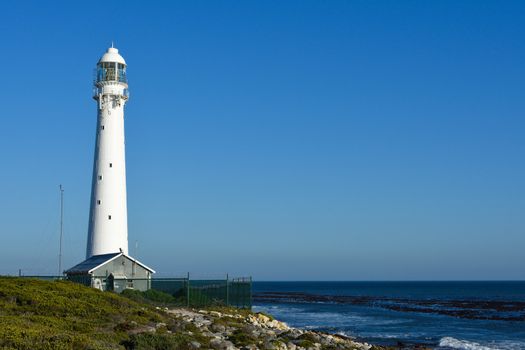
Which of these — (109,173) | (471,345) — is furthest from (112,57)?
(471,345)

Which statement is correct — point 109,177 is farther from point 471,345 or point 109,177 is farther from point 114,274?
point 471,345

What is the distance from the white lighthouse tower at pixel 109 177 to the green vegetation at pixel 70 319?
971cm

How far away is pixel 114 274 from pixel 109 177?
6.17 meters

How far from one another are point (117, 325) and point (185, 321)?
12.1ft

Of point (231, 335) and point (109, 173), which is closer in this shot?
point (231, 335)

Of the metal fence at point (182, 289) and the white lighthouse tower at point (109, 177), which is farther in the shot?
the white lighthouse tower at point (109, 177)

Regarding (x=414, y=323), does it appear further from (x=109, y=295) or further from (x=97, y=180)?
(x=109, y=295)

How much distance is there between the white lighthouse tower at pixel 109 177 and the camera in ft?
117

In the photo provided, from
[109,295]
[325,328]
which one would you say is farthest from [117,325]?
[325,328]

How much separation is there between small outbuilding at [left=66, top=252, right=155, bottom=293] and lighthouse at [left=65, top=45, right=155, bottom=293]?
4.4 inches

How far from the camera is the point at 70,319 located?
19531 millimetres

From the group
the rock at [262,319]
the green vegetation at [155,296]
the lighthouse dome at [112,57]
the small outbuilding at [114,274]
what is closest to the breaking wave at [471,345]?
the rock at [262,319]

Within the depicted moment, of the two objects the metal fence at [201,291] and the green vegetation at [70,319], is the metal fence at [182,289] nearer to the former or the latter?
the metal fence at [201,291]

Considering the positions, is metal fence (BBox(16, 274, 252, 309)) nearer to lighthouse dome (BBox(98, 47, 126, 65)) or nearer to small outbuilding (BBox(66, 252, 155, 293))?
small outbuilding (BBox(66, 252, 155, 293))
